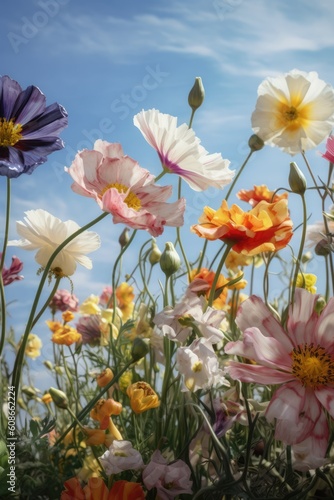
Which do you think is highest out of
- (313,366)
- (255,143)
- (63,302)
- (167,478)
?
(255,143)

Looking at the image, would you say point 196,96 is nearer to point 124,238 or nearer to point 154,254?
point 154,254

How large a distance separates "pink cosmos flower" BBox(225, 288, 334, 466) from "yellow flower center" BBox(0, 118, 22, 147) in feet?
0.97

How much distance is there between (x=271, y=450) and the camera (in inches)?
27.1

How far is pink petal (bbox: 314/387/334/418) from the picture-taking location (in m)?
0.49

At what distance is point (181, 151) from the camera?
637mm

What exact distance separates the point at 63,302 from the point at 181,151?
2.74ft

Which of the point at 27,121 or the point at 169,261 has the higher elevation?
the point at 27,121

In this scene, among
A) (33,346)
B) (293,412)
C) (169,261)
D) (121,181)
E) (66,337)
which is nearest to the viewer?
(293,412)

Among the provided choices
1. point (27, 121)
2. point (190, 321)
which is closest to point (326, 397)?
point (190, 321)

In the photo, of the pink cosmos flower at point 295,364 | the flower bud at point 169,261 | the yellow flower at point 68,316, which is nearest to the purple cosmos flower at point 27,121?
the flower bud at point 169,261

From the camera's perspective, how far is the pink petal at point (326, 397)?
0.49m

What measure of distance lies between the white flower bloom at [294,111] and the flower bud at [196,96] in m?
0.08

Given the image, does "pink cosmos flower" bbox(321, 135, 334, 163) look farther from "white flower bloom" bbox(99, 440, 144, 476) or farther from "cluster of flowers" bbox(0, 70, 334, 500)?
"white flower bloom" bbox(99, 440, 144, 476)

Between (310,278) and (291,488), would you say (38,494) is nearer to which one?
(291,488)
